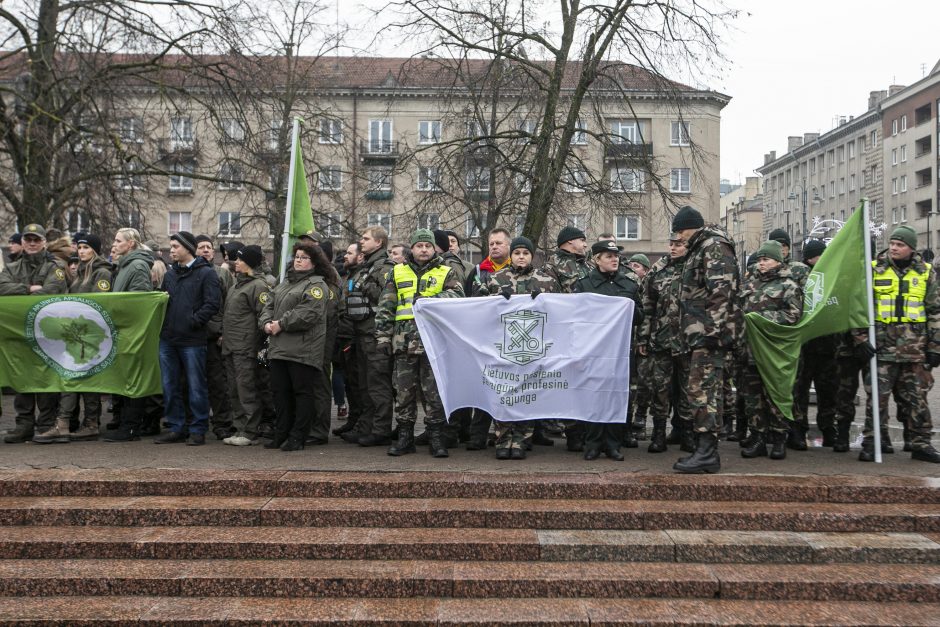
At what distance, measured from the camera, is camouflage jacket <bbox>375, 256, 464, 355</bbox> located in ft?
25.7

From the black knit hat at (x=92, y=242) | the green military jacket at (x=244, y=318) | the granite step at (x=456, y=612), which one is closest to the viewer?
the granite step at (x=456, y=612)

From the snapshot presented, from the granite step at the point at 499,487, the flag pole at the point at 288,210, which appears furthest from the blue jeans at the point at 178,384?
the granite step at the point at 499,487

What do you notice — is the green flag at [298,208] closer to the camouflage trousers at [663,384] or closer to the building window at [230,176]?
the camouflage trousers at [663,384]

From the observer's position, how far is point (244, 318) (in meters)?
8.59

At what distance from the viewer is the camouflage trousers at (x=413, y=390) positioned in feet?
25.8

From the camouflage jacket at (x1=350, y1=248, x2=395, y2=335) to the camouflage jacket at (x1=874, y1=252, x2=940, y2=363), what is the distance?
4.64 meters

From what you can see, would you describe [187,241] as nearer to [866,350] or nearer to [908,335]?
[866,350]

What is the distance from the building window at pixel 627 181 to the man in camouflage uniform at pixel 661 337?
385 inches

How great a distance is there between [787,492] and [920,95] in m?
73.1

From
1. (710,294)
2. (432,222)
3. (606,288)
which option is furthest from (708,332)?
(432,222)

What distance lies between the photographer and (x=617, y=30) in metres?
15.5

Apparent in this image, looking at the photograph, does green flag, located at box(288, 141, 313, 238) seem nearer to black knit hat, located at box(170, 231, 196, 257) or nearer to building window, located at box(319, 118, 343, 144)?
black knit hat, located at box(170, 231, 196, 257)

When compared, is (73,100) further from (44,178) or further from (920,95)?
(920,95)

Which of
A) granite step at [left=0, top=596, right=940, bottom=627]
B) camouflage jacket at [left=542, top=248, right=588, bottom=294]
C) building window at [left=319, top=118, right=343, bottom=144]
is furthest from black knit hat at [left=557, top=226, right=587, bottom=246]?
building window at [left=319, top=118, right=343, bottom=144]
